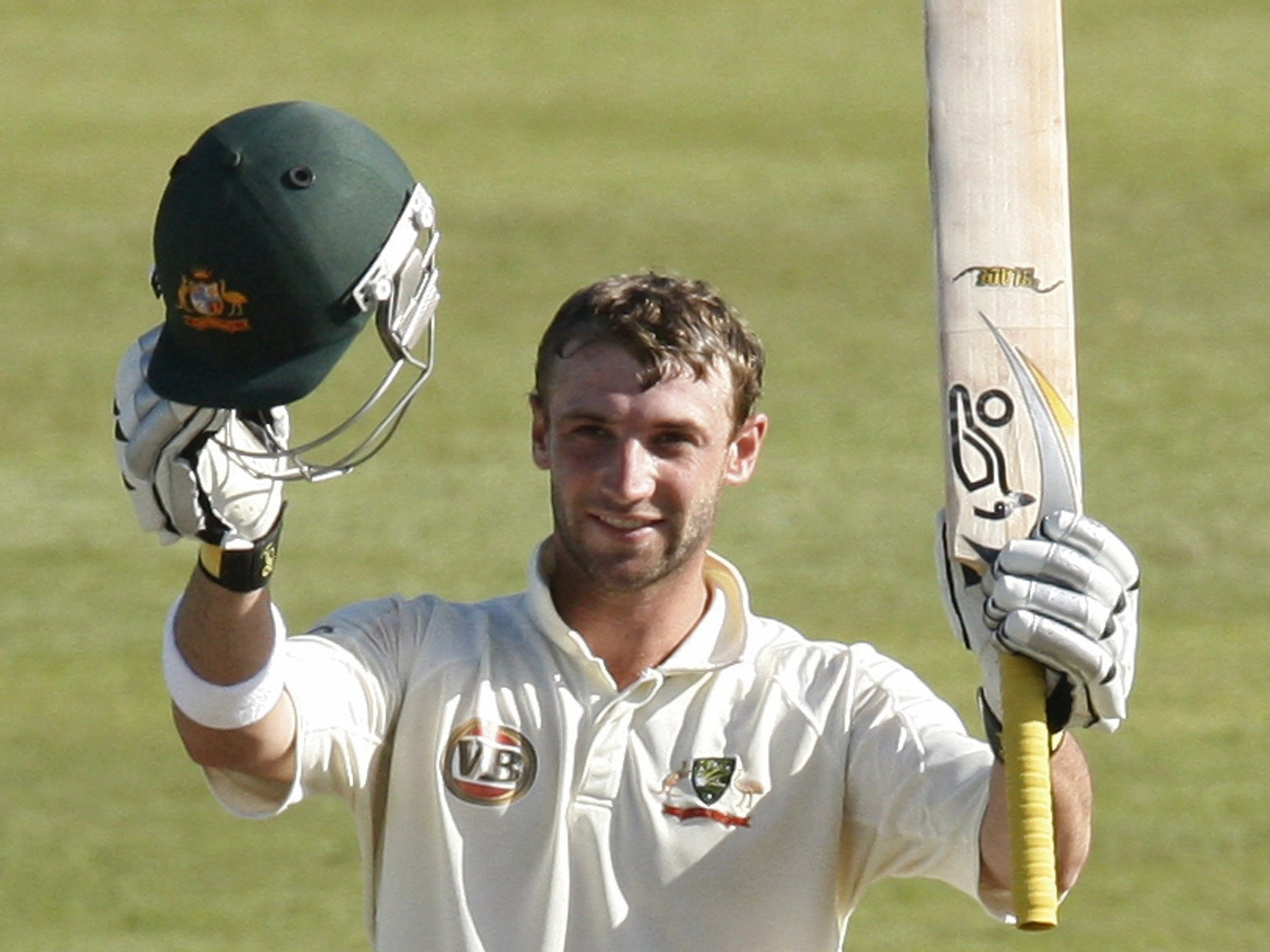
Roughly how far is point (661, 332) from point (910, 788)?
2.66 ft

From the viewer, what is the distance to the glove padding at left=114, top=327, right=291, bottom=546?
142 inches

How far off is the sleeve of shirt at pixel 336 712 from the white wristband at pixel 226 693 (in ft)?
0.18

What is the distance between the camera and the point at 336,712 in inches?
154

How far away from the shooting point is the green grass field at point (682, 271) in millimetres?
8602

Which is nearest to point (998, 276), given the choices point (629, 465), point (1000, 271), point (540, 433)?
point (1000, 271)

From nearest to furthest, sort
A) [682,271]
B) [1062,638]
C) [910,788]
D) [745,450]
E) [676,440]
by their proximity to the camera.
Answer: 1. [1062,638]
2. [910,788]
3. [676,440]
4. [745,450]
5. [682,271]

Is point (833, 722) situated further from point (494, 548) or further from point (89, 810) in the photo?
point (494, 548)

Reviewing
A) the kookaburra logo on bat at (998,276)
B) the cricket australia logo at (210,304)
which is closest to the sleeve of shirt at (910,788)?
the kookaburra logo on bat at (998,276)

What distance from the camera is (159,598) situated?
1070cm

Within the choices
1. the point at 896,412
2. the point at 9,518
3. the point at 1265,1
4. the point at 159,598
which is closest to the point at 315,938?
the point at 159,598

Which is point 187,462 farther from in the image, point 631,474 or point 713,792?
point 713,792

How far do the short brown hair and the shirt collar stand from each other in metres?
0.29

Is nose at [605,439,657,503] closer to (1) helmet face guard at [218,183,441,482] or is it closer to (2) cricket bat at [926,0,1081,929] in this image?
(1) helmet face guard at [218,183,441,482]

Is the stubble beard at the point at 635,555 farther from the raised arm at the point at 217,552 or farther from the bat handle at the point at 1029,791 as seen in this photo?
the bat handle at the point at 1029,791
